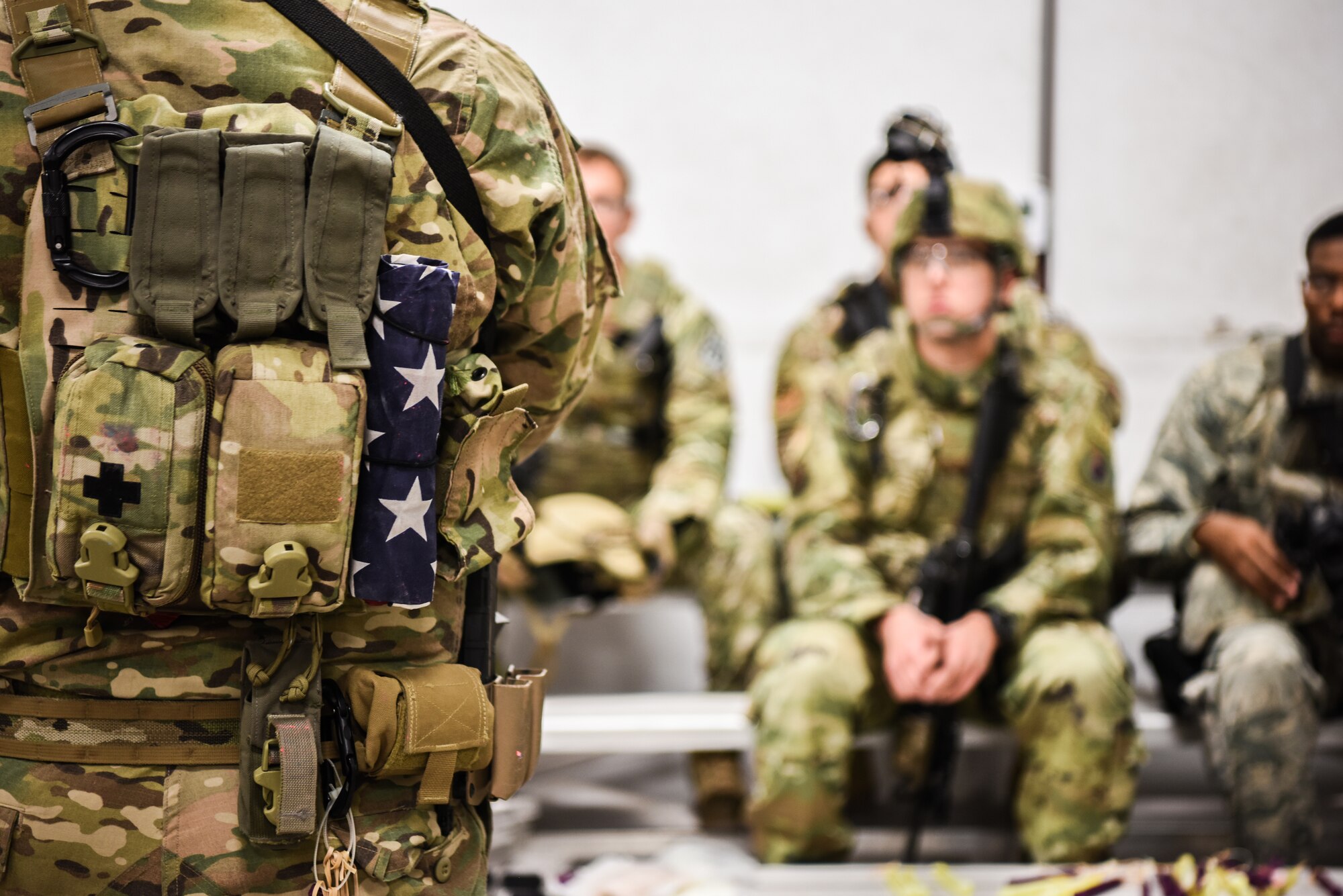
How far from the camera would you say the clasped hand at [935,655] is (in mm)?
2705

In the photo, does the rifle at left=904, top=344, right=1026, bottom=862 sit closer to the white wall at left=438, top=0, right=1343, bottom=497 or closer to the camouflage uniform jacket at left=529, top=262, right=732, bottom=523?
the camouflage uniform jacket at left=529, top=262, right=732, bottom=523

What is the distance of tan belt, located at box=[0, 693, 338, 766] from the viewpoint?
1254mm

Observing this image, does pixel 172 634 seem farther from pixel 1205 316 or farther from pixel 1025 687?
pixel 1205 316

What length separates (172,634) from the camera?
1.26 metres

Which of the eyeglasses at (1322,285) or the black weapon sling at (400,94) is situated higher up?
the black weapon sling at (400,94)

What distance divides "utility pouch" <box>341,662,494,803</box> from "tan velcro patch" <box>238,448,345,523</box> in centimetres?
21

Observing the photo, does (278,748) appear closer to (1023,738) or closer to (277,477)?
(277,477)

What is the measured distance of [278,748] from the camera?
4.11ft

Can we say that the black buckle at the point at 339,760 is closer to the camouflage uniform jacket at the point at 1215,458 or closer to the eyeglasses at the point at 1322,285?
the camouflage uniform jacket at the point at 1215,458

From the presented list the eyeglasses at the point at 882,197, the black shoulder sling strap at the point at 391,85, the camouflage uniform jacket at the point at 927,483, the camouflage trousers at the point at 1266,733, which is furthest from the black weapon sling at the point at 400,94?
the eyeglasses at the point at 882,197

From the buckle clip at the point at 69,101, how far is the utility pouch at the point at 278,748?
0.55 m

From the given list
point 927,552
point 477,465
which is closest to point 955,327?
point 927,552

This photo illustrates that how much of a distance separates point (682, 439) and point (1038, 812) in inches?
60.1

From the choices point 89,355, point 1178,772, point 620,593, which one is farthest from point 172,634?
point 1178,772
